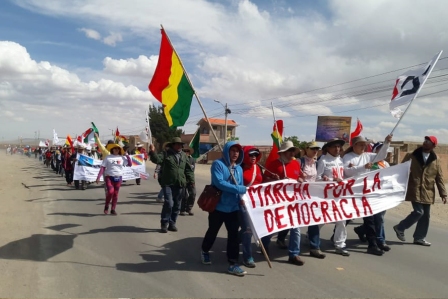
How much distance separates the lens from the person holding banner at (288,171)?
577 cm

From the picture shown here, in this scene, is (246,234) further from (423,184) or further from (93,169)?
(93,169)

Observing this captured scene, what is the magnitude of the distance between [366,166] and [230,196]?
2.39m

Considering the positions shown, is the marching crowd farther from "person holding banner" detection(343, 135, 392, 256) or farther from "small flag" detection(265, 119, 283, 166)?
"small flag" detection(265, 119, 283, 166)

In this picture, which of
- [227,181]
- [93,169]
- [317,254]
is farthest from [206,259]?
[93,169]

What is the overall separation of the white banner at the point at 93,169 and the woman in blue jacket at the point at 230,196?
34.7 feet

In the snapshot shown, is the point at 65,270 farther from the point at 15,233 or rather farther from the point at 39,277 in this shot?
the point at 15,233

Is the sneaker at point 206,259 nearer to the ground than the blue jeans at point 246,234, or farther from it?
nearer to the ground

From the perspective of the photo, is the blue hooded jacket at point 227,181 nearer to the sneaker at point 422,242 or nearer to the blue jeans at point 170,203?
the blue jeans at point 170,203

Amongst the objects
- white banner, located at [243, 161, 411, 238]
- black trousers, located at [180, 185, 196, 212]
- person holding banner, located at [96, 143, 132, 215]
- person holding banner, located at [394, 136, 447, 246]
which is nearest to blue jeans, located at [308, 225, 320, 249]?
white banner, located at [243, 161, 411, 238]

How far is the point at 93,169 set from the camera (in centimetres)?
1590

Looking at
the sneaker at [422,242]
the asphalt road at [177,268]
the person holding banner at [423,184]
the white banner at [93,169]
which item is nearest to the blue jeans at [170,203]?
the asphalt road at [177,268]

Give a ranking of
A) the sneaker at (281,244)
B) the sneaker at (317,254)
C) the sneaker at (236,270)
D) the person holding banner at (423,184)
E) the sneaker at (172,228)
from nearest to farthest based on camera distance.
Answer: the sneaker at (236,270)
the sneaker at (317,254)
the sneaker at (281,244)
the person holding banner at (423,184)
the sneaker at (172,228)

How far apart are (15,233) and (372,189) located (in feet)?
19.7

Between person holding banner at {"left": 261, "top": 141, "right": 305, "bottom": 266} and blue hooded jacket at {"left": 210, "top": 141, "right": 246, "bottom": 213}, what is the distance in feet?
2.14
